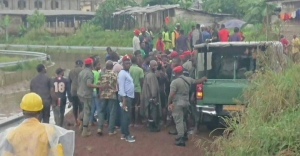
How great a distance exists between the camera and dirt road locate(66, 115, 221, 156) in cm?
1230

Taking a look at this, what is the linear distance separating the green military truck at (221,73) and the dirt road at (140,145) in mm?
656

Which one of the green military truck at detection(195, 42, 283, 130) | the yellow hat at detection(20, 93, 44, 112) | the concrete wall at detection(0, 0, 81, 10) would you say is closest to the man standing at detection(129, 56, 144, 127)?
the green military truck at detection(195, 42, 283, 130)

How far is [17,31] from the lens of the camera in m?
59.8

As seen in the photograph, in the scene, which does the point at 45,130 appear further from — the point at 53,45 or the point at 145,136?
the point at 53,45

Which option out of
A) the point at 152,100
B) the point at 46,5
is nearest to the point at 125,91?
the point at 152,100

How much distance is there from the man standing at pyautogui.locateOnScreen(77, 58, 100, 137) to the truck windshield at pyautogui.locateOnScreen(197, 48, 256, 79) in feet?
7.49

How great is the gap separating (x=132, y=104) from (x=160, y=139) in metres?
1.50

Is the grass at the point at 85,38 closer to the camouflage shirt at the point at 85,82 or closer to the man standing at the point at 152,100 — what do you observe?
the man standing at the point at 152,100

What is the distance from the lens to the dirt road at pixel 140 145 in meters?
12.3

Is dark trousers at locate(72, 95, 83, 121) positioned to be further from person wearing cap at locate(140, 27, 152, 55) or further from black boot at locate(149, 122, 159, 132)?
person wearing cap at locate(140, 27, 152, 55)

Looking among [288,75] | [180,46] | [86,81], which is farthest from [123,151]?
[180,46]

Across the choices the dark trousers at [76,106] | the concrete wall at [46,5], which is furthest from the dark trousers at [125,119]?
the concrete wall at [46,5]

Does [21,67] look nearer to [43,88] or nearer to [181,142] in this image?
[43,88]

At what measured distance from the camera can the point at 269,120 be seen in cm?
837
